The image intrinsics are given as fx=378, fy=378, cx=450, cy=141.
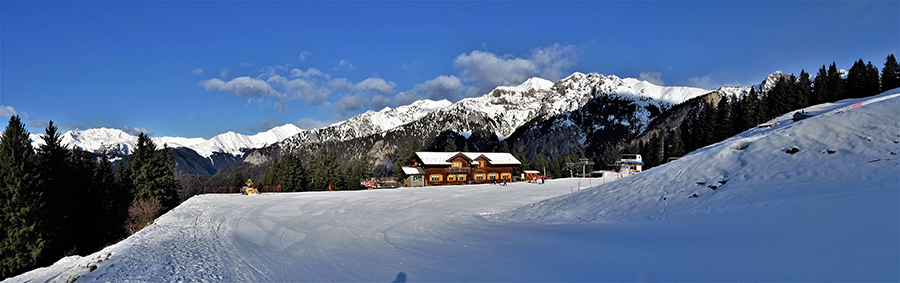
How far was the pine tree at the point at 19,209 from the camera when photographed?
2550 centimetres

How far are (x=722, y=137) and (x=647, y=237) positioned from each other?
225 ft

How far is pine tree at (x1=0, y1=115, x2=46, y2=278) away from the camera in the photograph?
25500 mm

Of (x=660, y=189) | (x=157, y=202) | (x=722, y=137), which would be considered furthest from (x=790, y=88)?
(x=157, y=202)

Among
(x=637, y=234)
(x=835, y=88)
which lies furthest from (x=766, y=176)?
(x=835, y=88)

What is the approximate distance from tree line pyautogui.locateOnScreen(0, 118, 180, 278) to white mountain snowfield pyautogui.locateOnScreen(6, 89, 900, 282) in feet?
47.0

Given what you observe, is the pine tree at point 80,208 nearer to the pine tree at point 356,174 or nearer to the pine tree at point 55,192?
the pine tree at point 55,192

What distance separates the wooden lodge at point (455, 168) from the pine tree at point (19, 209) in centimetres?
4188

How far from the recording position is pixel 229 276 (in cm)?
973

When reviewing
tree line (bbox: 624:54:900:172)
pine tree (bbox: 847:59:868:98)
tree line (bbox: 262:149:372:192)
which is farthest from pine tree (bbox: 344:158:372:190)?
pine tree (bbox: 847:59:868:98)

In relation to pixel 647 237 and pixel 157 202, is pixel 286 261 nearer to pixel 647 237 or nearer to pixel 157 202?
pixel 647 237

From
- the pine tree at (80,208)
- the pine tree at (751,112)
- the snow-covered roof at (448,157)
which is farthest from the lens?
the snow-covered roof at (448,157)

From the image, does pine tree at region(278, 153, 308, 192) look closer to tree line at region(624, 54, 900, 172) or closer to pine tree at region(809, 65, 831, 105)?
tree line at region(624, 54, 900, 172)

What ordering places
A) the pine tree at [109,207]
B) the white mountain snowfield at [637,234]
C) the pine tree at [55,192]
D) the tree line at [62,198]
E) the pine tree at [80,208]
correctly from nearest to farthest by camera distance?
the white mountain snowfield at [637,234], the tree line at [62,198], the pine tree at [55,192], the pine tree at [80,208], the pine tree at [109,207]

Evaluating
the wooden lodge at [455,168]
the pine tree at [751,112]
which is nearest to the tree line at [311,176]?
the wooden lodge at [455,168]
